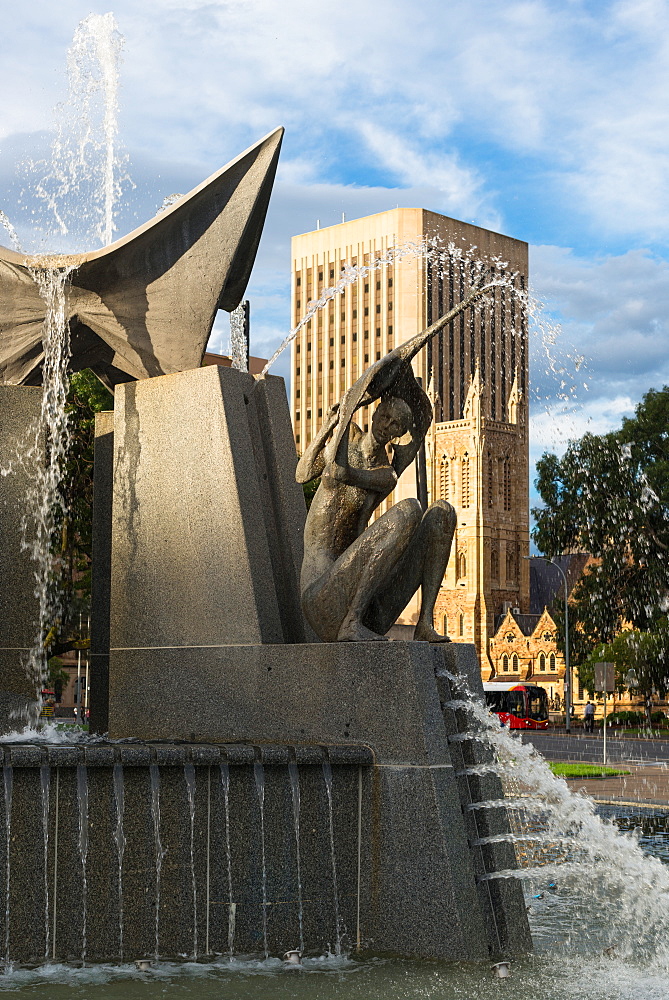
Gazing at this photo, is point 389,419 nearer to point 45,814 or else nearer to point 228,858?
point 228,858

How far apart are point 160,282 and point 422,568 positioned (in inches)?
123

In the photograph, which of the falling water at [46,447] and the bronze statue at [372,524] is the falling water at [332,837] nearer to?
the bronze statue at [372,524]

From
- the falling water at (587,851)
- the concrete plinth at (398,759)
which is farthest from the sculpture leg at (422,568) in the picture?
A: the falling water at (587,851)

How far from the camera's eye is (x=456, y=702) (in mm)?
7512

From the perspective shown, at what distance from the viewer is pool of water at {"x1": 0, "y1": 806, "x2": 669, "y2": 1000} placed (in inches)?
237

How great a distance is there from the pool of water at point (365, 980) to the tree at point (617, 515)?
35027 millimetres

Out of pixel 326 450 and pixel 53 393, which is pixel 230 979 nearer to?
pixel 326 450

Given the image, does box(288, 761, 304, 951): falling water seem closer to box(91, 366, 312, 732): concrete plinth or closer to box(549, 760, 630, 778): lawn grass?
box(91, 366, 312, 732): concrete plinth

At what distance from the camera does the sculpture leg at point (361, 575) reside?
7.72 meters

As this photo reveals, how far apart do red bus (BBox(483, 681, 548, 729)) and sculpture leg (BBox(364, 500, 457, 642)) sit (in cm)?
4765

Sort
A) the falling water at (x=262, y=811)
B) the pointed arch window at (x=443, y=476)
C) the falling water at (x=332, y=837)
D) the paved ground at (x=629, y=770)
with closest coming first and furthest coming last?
the falling water at (x=262, y=811), the falling water at (x=332, y=837), the paved ground at (x=629, y=770), the pointed arch window at (x=443, y=476)

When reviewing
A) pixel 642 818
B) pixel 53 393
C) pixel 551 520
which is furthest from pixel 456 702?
pixel 551 520

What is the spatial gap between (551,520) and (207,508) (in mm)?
36659

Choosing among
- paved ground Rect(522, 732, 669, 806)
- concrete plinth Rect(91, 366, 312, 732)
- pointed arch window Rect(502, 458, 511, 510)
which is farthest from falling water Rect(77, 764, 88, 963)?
pointed arch window Rect(502, 458, 511, 510)
